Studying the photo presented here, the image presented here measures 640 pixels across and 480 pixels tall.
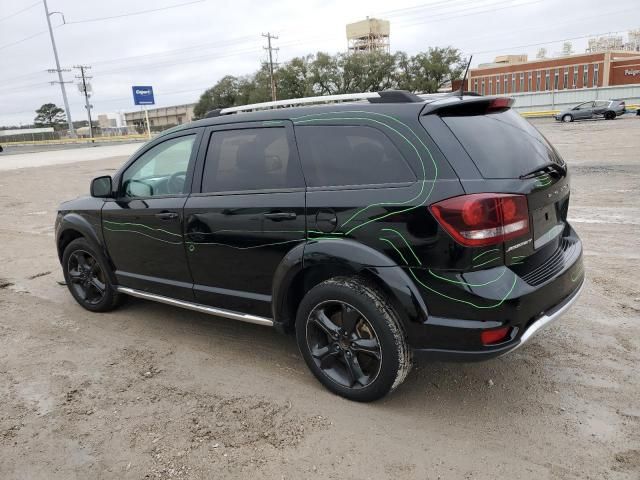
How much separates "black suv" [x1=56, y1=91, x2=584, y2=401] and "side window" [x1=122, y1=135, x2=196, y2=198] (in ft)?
0.11

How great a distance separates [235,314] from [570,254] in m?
2.27

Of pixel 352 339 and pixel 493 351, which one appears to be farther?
pixel 352 339

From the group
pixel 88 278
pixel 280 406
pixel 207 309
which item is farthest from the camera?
pixel 88 278

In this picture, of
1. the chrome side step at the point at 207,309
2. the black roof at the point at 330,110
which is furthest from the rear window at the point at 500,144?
the chrome side step at the point at 207,309

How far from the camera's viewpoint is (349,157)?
305 centimetres

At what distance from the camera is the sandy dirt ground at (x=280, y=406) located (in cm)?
265

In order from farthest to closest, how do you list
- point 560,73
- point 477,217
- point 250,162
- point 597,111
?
point 560,73 → point 597,111 → point 250,162 → point 477,217

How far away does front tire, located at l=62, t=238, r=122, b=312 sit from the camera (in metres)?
Result: 4.70

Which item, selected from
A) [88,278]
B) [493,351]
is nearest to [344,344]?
[493,351]

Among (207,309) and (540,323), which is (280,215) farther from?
(540,323)

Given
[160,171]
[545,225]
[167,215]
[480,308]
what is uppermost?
[160,171]

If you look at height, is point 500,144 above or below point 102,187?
above

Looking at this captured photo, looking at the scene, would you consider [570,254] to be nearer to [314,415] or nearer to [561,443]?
[561,443]

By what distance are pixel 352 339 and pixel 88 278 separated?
3003 mm
